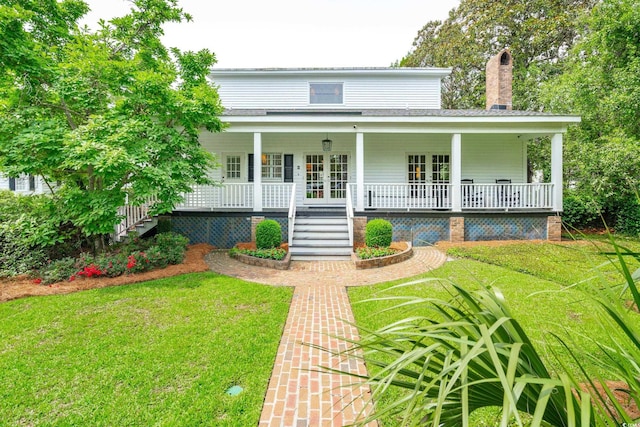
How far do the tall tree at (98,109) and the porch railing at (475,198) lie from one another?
594 cm

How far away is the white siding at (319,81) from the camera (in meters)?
13.8

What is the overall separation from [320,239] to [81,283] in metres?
6.01

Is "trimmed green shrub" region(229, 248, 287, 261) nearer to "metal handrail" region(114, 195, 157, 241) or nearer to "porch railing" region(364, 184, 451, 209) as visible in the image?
"metal handrail" region(114, 195, 157, 241)

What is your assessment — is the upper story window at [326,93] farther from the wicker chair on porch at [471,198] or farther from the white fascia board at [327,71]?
the wicker chair on porch at [471,198]

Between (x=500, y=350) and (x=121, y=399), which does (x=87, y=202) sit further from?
(x=500, y=350)

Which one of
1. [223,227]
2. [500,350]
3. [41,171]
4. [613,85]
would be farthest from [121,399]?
[613,85]

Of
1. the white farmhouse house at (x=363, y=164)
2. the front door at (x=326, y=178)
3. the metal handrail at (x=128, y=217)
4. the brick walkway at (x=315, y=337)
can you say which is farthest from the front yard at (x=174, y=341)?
the front door at (x=326, y=178)

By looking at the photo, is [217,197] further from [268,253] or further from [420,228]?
[420,228]

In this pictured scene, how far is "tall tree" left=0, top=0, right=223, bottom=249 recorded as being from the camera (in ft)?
20.0

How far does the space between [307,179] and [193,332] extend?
9023 mm

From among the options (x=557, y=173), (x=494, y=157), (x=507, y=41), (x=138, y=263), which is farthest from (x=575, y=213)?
(x=138, y=263)

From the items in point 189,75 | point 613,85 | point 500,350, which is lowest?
point 500,350

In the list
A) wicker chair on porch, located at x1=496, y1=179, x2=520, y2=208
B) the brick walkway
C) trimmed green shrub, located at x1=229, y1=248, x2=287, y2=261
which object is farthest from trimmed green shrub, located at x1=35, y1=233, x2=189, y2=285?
wicker chair on porch, located at x1=496, y1=179, x2=520, y2=208

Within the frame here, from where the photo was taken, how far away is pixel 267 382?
3119 mm
